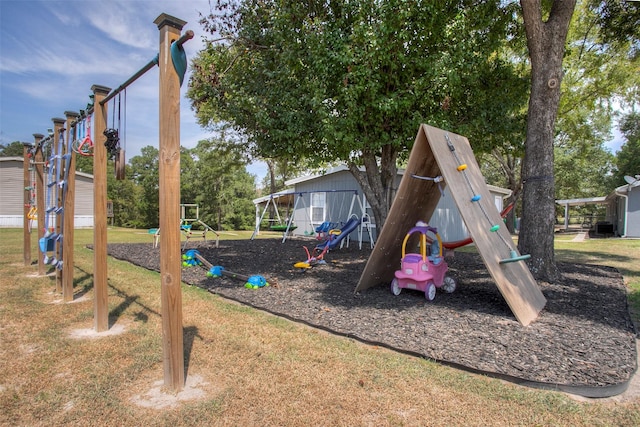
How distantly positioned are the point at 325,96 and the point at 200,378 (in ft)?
19.9

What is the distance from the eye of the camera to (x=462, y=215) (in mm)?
4516

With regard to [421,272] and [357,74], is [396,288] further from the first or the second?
[357,74]

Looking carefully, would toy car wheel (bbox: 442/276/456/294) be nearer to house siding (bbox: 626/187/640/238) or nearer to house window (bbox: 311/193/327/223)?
house window (bbox: 311/193/327/223)

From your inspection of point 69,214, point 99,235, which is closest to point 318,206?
point 69,214

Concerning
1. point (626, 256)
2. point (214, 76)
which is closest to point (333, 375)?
point (214, 76)

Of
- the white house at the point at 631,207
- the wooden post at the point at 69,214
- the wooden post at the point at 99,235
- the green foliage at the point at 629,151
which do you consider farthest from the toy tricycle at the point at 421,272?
the green foliage at the point at 629,151

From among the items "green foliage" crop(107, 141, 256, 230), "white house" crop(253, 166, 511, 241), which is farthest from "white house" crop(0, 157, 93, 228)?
"white house" crop(253, 166, 511, 241)

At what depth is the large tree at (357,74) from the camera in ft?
23.7

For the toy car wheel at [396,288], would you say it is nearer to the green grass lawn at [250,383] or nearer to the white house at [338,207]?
the green grass lawn at [250,383]

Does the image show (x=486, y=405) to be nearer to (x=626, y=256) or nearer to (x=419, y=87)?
(x=419, y=87)

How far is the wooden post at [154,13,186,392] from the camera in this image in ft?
9.14

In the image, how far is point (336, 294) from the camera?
19.3 feet

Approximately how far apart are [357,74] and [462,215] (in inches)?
150

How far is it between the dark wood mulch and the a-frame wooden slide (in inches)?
12.4
